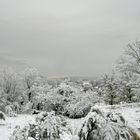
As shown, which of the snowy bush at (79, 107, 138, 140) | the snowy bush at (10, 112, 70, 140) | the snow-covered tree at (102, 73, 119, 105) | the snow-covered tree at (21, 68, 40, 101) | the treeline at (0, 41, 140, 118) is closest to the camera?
the snowy bush at (79, 107, 138, 140)

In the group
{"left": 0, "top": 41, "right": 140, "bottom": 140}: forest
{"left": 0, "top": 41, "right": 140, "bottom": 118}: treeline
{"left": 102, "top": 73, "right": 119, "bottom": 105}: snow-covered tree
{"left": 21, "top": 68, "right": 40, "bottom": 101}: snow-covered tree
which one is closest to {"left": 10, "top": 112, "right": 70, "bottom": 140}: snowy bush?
{"left": 0, "top": 41, "right": 140, "bottom": 140}: forest

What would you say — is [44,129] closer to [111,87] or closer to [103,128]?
[103,128]

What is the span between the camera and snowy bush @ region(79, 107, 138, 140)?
4.94 m

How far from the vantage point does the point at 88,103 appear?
22719mm

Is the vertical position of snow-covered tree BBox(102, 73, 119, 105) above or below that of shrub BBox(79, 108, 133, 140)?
below

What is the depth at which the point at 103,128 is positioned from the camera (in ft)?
16.4

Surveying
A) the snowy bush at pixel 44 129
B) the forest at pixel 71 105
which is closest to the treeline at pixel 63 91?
the forest at pixel 71 105

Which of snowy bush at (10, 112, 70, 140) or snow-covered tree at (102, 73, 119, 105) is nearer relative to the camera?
snowy bush at (10, 112, 70, 140)

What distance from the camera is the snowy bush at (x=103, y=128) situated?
16.2 feet

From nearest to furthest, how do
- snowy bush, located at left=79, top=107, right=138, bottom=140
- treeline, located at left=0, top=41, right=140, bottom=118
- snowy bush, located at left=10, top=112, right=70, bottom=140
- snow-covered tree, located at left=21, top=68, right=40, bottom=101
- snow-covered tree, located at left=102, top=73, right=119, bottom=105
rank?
1. snowy bush, located at left=79, top=107, right=138, bottom=140
2. snowy bush, located at left=10, top=112, right=70, bottom=140
3. treeline, located at left=0, top=41, right=140, bottom=118
4. snow-covered tree, located at left=102, top=73, right=119, bottom=105
5. snow-covered tree, located at left=21, top=68, right=40, bottom=101

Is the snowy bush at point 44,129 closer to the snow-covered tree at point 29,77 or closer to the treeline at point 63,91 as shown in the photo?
the treeline at point 63,91

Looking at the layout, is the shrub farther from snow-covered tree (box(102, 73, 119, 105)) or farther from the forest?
snow-covered tree (box(102, 73, 119, 105))

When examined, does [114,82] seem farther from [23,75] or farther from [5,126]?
[5,126]

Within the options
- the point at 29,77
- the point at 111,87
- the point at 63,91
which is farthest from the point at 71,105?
the point at 29,77
